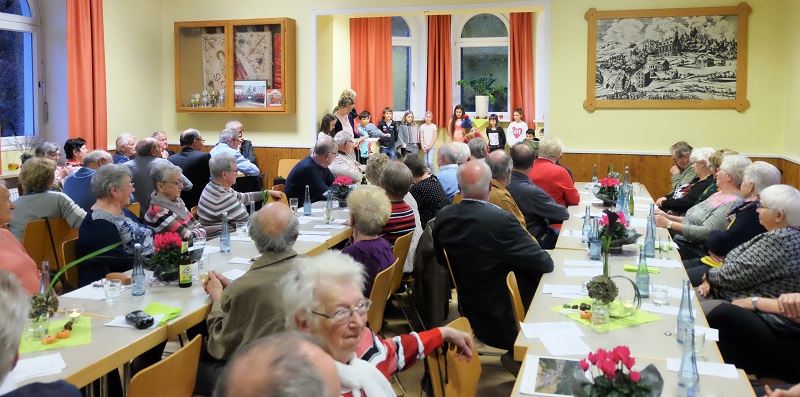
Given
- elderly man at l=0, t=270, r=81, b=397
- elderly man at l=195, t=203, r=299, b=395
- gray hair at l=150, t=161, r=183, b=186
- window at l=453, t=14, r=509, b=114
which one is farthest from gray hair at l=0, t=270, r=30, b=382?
window at l=453, t=14, r=509, b=114

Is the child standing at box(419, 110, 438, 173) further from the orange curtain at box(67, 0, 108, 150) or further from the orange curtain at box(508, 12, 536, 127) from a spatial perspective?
the orange curtain at box(67, 0, 108, 150)

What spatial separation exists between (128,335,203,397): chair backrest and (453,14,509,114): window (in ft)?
39.6

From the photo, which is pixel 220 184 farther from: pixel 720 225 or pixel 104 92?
pixel 104 92

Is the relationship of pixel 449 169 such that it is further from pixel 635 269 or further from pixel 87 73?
pixel 87 73

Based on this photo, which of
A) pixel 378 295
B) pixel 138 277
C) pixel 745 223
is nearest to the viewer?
pixel 138 277

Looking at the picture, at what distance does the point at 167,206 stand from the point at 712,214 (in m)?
3.79

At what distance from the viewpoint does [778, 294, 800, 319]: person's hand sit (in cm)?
343

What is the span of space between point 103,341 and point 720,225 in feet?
13.6

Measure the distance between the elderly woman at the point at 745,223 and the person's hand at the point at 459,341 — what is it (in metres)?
2.54

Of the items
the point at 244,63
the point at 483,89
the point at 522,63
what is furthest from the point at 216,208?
the point at 522,63

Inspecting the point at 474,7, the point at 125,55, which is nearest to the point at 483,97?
the point at 474,7

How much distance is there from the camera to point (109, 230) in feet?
14.0

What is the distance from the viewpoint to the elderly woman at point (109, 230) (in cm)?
424

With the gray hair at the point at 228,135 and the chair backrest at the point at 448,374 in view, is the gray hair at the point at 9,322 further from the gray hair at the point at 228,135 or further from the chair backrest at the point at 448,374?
the gray hair at the point at 228,135
